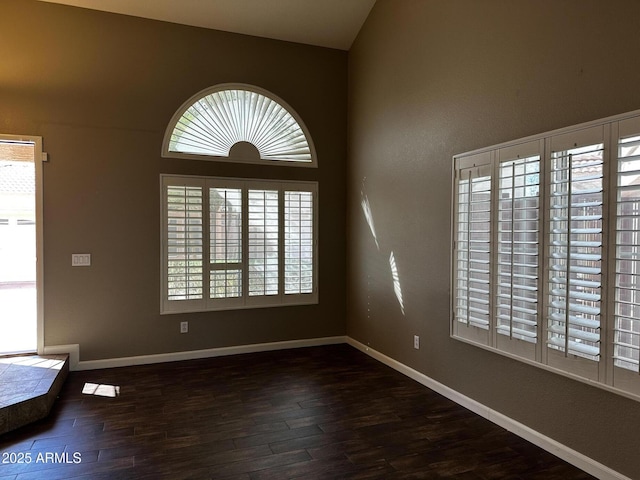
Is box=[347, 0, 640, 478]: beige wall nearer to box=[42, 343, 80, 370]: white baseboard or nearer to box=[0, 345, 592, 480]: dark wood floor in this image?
box=[0, 345, 592, 480]: dark wood floor

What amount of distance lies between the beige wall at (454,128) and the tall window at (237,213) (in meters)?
0.70

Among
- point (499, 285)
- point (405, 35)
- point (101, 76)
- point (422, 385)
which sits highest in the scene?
point (405, 35)

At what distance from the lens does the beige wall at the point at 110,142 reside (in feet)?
14.0

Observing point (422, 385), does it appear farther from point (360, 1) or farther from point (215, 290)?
point (360, 1)

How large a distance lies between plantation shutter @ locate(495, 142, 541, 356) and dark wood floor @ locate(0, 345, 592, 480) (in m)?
0.77

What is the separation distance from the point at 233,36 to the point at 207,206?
192 centimetres

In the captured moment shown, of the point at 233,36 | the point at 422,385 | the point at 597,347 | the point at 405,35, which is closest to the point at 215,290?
the point at 422,385

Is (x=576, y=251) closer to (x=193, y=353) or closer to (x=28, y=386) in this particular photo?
(x=193, y=353)

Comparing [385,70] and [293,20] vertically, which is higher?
[293,20]

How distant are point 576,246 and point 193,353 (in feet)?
12.6

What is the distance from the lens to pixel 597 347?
2463 mm

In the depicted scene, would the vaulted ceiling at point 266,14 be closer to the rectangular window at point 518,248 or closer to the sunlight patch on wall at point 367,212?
the sunlight patch on wall at point 367,212

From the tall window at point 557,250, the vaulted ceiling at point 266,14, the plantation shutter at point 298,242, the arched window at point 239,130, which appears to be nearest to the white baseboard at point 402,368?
the tall window at point 557,250

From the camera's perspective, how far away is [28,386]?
343 cm
